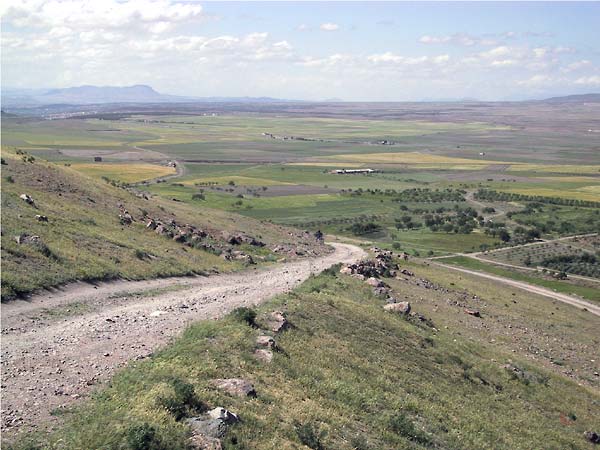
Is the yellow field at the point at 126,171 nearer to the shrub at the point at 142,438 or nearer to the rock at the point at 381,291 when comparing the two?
the rock at the point at 381,291

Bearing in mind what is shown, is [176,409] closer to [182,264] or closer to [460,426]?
[460,426]

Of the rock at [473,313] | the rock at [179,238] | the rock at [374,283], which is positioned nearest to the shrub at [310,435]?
the rock at [374,283]

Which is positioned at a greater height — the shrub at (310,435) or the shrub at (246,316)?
the shrub at (246,316)

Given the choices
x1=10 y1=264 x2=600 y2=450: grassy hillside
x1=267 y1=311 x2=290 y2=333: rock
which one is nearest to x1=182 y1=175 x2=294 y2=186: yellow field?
x1=10 y1=264 x2=600 y2=450: grassy hillside

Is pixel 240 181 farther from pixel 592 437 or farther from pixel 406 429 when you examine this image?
pixel 406 429

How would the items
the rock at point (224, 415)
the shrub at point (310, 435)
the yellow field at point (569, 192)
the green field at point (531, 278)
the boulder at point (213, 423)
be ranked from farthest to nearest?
the yellow field at point (569, 192) → the green field at point (531, 278) → the shrub at point (310, 435) → the rock at point (224, 415) → the boulder at point (213, 423)

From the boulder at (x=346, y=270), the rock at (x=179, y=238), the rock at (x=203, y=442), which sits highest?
the rock at (x=203, y=442)

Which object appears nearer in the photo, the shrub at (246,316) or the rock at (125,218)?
the shrub at (246,316)
